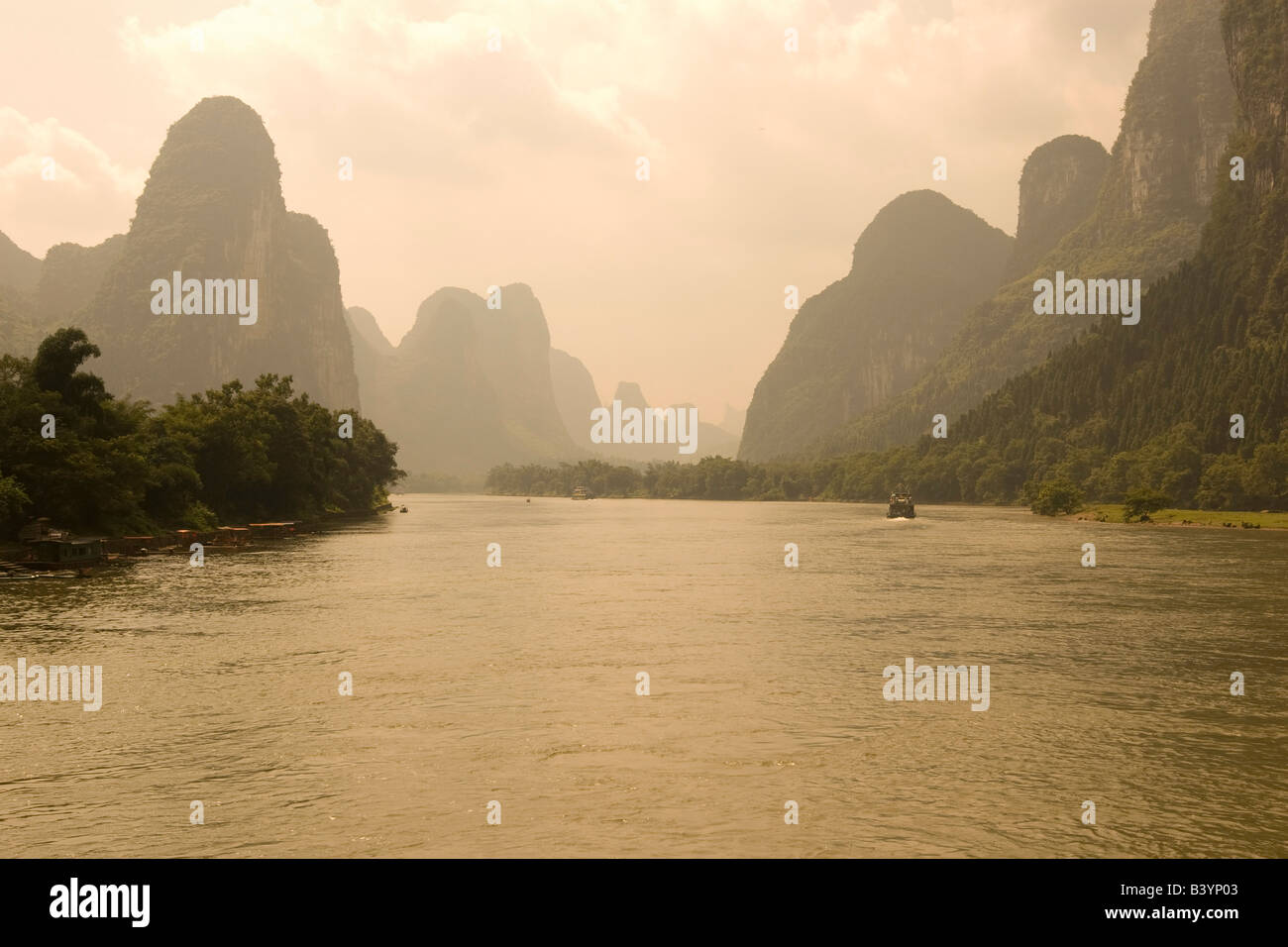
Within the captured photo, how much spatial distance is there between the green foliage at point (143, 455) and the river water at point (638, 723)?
1567 centimetres

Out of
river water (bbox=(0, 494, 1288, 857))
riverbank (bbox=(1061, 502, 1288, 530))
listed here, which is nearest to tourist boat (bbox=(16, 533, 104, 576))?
river water (bbox=(0, 494, 1288, 857))

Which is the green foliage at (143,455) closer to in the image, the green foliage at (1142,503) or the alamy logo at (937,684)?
the alamy logo at (937,684)

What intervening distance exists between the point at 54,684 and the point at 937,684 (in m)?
24.6

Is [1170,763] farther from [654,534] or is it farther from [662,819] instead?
[654,534]

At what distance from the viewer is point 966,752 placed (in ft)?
68.9

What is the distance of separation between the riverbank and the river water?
73090mm

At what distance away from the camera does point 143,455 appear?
74250mm

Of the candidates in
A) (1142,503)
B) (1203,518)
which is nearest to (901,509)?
(1142,503)

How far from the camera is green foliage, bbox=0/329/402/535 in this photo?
63.2m
